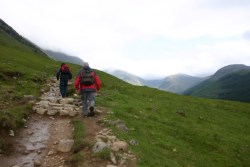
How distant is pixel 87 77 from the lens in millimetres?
20047

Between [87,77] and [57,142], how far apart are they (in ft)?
17.7

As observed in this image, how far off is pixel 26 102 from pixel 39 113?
7.78 ft

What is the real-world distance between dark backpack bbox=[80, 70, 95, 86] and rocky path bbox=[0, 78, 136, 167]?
8.11 ft

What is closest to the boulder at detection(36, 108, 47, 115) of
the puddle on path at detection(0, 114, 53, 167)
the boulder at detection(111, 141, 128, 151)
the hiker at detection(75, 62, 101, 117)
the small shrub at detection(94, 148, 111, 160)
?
the puddle on path at detection(0, 114, 53, 167)

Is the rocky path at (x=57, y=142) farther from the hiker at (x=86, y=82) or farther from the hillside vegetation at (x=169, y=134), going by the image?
Answer: the hiker at (x=86, y=82)

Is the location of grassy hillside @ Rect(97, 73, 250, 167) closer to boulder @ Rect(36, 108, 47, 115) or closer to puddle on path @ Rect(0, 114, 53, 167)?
puddle on path @ Rect(0, 114, 53, 167)

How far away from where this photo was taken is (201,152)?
2117 centimetres

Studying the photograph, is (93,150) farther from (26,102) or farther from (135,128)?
(26,102)

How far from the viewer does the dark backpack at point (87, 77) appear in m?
20.0

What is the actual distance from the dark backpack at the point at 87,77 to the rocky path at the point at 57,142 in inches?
97.4

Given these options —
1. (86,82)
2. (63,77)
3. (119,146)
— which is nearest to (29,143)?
(119,146)

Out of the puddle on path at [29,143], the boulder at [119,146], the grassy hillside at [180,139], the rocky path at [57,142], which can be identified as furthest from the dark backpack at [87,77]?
the boulder at [119,146]

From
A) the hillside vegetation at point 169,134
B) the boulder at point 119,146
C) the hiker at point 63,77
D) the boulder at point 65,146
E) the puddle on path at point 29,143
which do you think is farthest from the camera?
the hiker at point 63,77

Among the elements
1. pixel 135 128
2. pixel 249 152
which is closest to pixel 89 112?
pixel 135 128
